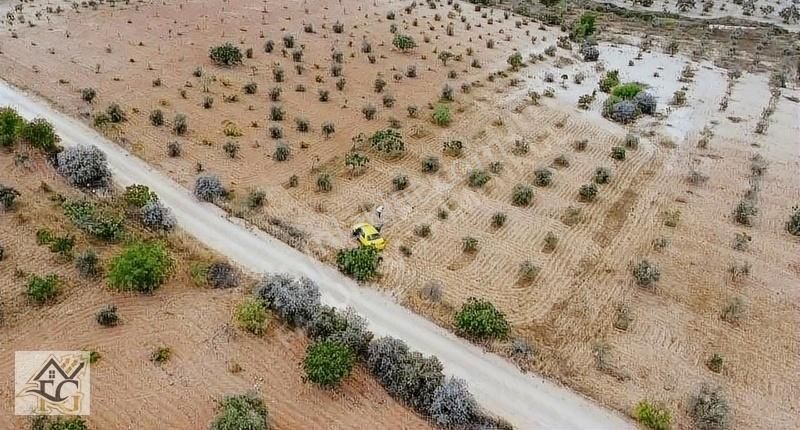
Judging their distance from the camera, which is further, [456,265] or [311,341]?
[456,265]

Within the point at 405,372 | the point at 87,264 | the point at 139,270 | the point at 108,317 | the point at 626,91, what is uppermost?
the point at 139,270

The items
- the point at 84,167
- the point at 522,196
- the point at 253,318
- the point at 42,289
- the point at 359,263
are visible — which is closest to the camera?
the point at 253,318

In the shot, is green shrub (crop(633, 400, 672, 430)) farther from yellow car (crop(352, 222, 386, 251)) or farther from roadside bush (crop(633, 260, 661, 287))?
yellow car (crop(352, 222, 386, 251))

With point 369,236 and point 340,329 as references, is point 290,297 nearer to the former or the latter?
point 340,329

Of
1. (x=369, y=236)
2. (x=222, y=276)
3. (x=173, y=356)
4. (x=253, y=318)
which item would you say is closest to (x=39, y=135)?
(x=222, y=276)

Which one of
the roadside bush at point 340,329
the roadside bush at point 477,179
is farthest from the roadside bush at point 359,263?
the roadside bush at point 477,179

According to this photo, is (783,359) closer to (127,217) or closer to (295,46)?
(127,217)

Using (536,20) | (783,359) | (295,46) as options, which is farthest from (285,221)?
(536,20)
